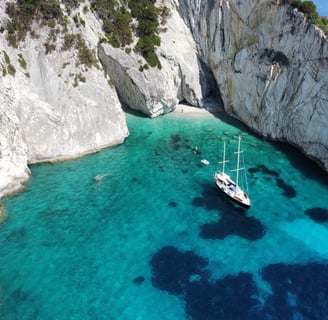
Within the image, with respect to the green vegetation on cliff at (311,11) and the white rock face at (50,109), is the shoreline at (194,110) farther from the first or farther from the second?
the green vegetation on cliff at (311,11)

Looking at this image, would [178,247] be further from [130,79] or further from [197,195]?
[130,79]

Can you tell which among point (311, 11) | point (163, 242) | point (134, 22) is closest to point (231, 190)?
point (163, 242)

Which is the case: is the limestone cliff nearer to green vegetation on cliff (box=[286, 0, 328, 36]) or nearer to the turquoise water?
green vegetation on cliff (box=[286, 0, 328, 36])

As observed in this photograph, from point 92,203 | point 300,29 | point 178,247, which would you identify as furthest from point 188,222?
point 300,29

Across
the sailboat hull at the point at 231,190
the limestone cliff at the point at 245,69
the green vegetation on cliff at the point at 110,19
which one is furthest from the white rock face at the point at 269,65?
the sailboat hull at the point at 231,190

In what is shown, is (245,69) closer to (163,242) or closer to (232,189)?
(232,189)
